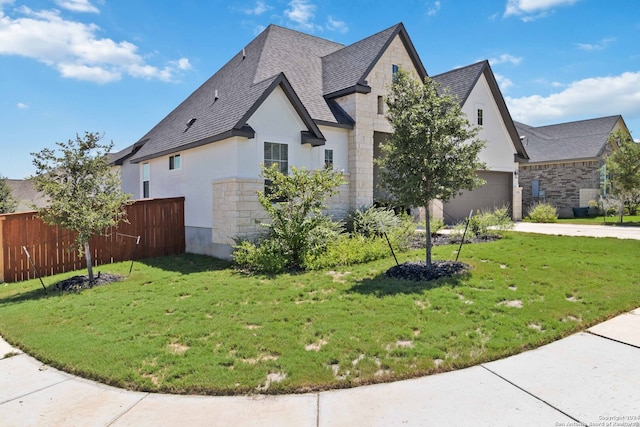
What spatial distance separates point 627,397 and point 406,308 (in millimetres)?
3069

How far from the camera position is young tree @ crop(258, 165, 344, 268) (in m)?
10.4

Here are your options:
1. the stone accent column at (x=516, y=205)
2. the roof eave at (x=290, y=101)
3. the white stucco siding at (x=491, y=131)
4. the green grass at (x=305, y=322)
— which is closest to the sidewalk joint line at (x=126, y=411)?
the green grass at (x=305, y=322)

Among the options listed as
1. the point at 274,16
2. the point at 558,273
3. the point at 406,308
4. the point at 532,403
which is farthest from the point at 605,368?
the point at 274,16

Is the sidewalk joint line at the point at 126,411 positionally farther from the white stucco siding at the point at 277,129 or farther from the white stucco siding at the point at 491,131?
the white stucco siding at the point at 491,131

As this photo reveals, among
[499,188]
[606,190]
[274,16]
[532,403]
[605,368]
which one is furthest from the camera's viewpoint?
[606,190]

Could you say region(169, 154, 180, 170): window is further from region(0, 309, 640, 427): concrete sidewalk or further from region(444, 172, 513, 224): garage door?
region(444, 172, 513, 224): garage door

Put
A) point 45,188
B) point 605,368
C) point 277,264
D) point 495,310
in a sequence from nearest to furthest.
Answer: point 605,368 → point 495,310 → point 45,188 → point 277,264

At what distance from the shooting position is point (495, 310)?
245 inches

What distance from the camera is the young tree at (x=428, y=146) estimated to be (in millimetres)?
8438

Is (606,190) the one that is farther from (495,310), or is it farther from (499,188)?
(495,310)

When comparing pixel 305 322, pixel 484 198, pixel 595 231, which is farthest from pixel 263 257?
pixel 484 198

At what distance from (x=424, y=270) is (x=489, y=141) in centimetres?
1589

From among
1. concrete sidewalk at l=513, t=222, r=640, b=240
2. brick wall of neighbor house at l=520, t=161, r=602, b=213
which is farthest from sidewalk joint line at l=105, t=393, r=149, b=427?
brick wall of neighbor house at l=520, t=161, r=602, b=213

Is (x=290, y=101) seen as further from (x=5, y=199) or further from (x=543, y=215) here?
(x=5, y=199)
